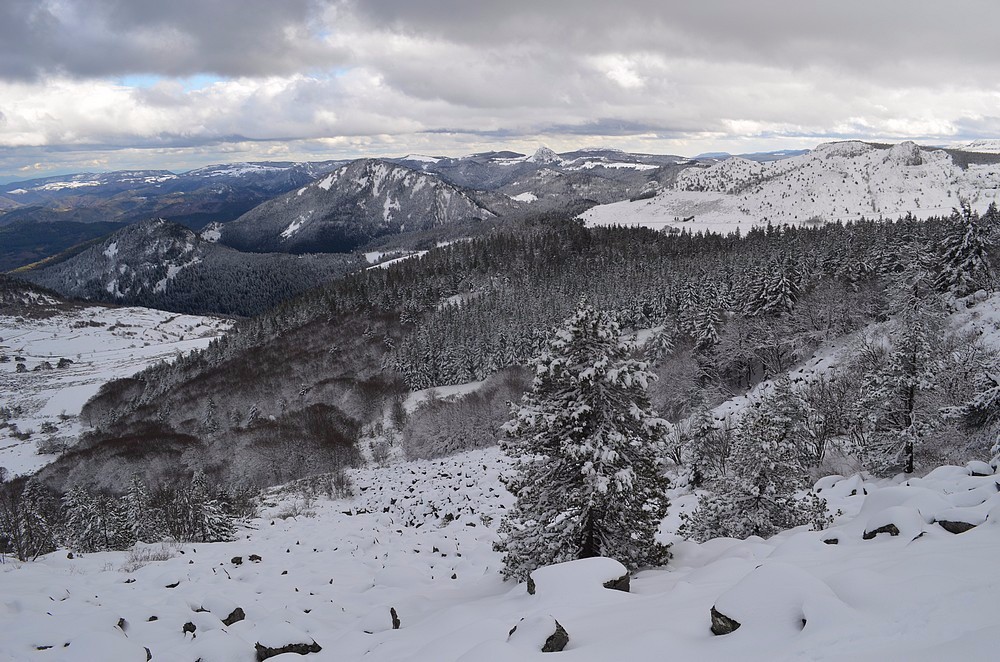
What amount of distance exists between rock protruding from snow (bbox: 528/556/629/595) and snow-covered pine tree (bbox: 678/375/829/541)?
20.3 feet

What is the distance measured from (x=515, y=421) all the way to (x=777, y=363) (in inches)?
2090

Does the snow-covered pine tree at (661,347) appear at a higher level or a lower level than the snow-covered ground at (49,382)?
higher

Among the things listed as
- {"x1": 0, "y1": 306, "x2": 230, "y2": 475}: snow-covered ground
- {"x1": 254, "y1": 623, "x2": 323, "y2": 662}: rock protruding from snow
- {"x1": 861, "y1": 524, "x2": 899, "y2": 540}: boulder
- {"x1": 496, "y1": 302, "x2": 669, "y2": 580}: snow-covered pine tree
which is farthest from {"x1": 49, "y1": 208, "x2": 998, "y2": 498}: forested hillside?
{"x1": 254, "y1": 623, "x2": 323, "y2": 662}: rock protruding from snow

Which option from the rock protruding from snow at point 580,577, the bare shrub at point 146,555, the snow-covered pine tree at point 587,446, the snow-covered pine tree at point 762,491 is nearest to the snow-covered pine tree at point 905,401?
the snow-covered pine tree at point 762,491

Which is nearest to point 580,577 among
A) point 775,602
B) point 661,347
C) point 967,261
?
point 775,602

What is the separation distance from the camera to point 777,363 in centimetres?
5566

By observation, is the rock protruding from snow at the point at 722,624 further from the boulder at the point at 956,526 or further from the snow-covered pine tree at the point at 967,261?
the snow-covered pine tree at the point at 967,261

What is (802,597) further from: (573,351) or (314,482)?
(314,482)

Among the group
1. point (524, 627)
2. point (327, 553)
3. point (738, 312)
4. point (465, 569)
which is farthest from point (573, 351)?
point (738, 312)

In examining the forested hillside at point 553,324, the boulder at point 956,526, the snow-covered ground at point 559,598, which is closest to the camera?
the snow-covered ground at point 559,598

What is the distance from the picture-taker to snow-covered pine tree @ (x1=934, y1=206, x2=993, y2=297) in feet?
152

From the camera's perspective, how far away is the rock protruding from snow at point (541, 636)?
734 centimetres

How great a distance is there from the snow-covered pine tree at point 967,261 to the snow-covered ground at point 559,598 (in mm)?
39941

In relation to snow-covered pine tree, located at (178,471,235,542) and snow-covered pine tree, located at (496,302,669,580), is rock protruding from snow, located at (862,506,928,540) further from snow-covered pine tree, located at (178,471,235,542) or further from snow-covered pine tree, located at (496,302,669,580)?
snow-covered pine tree, located at (178,471,235,542)
